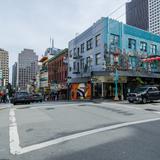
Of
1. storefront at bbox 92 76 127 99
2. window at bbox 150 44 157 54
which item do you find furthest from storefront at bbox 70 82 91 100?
window at bbox 150 44 157 54

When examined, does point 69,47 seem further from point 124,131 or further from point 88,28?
point 124,131

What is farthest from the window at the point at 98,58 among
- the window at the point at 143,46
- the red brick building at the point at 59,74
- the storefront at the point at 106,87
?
the red brick building at the point at 59,74

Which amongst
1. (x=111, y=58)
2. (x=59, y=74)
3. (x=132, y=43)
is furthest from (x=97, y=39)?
(x=59, y=74)

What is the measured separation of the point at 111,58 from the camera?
116 feet

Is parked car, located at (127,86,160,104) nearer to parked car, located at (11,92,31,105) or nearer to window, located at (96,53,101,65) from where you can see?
window, located at (96,53,101,65)

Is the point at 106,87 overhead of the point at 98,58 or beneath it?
beneath

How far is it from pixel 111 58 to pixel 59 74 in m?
21.9

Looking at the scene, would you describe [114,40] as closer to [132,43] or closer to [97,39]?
[97,39]

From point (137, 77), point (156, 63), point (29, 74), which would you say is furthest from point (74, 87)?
point (29, 74)

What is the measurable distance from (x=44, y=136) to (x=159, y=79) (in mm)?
36412

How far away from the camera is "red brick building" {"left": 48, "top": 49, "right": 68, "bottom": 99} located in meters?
50.9

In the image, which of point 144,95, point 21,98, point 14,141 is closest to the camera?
point 14,141

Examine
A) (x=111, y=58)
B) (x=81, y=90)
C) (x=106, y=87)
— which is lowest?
(x=81, y=90)

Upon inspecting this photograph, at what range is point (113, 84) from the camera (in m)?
36.7
